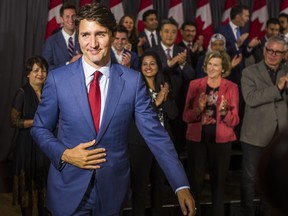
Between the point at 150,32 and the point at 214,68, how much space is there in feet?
6.09

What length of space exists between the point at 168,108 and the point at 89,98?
2.28 metres

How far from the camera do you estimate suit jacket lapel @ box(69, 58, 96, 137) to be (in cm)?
197

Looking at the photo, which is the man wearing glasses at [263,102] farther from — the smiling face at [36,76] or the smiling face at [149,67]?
the smiling face at [36,76]

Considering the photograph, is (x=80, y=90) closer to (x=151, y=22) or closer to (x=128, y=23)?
(x=128, y=23)

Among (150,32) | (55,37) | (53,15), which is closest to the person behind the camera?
(55,37)

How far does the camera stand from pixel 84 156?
6.13 ft

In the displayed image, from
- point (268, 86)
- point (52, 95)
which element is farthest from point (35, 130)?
point (268, 86)

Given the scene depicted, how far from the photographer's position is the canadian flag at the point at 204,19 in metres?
7.45

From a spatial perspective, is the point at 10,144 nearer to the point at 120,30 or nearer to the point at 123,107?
the point at 120,30

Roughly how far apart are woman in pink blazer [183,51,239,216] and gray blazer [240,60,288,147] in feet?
0.40

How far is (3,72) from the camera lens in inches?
256

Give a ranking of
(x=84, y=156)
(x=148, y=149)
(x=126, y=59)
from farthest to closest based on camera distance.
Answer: (x=126, y=59), (x=148, y=149), (x=84, y=156)

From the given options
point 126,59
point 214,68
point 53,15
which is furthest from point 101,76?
point 53,15

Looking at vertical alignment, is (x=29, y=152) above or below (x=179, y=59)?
below
